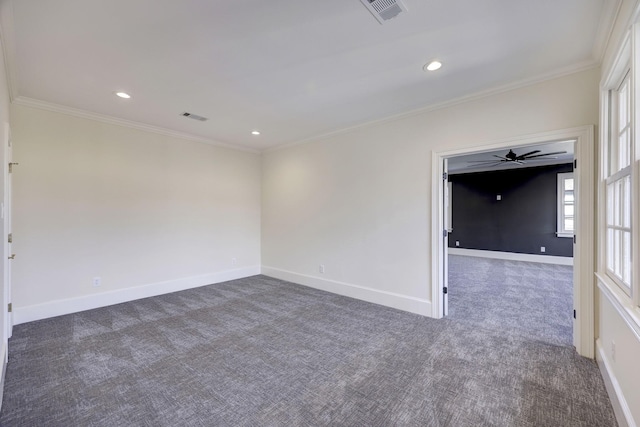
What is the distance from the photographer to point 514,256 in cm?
735

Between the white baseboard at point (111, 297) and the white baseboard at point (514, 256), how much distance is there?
260 inches

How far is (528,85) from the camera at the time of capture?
278 centimetres

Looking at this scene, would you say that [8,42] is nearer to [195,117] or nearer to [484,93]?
[195,117]

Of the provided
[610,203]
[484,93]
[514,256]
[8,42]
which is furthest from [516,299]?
[8,42]

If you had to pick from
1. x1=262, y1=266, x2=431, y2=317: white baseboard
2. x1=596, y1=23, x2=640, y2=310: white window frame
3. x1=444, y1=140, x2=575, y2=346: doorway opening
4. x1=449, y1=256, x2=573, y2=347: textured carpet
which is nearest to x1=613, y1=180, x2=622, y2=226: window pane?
x1=596, y1=23, x2=640, y2=310: white window frame

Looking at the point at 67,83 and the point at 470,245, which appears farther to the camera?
the point at 470,245

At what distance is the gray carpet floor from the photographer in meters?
1.81

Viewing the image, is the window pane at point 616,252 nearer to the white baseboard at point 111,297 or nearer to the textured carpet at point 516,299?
the textured carpet at point 516,299

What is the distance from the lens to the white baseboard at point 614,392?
1.59 metres

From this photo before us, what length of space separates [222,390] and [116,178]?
343cm

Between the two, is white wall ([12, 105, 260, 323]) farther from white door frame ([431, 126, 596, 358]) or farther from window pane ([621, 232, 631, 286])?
window pane ([621, 232, 631, 286])

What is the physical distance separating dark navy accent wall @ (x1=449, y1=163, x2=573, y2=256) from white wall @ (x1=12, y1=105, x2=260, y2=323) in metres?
6.66

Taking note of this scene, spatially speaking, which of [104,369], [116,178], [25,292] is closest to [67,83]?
[116,178]

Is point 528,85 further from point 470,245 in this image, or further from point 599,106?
point 470,245
